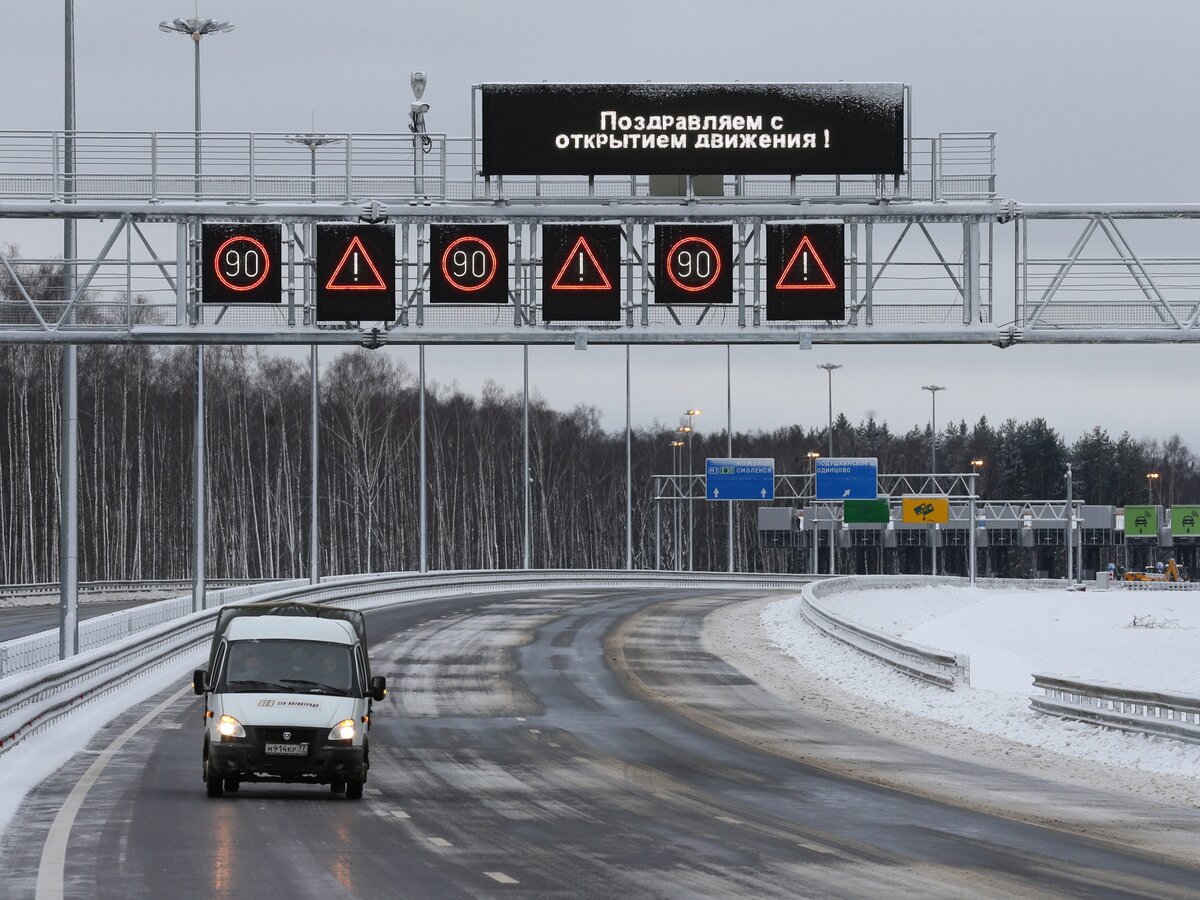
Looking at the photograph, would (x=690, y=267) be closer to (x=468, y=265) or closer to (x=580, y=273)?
(x=580, y=273)

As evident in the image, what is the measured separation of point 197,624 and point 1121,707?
2280 centimetres

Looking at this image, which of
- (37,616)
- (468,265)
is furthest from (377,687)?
(37,616)

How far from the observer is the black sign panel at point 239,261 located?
89.0ft

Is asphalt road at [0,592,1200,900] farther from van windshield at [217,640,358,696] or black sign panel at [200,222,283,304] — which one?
black sign panel at [200,222,283,304]

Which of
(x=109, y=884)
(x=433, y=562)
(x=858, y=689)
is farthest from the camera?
(x=433, y=562)

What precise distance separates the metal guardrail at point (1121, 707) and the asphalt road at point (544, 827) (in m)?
3.73

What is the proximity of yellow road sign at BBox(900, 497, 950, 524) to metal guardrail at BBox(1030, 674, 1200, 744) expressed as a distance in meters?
83.2

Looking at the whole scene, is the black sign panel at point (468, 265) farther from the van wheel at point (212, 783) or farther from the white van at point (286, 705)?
the van wheel at point (212, 783)

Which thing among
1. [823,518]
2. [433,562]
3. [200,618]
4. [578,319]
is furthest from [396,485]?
[578,319]

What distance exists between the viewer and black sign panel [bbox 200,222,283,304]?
27125 mm

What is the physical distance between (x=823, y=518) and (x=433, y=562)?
1080 inches

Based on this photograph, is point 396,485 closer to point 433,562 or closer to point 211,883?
point 433,562

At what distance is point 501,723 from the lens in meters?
28.5

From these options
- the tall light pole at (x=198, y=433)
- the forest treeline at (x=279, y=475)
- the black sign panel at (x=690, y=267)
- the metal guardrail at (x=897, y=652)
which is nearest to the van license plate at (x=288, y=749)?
the black sign panel at (x=690, y=267)
